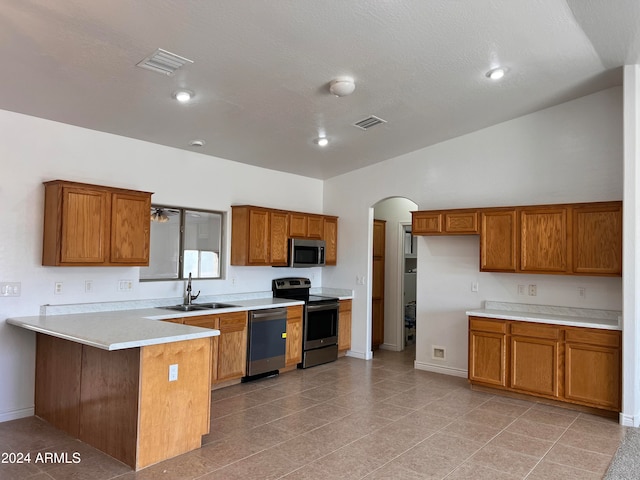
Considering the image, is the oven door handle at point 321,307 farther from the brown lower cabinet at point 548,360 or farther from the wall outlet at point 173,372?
the wall outlet at point 173,372

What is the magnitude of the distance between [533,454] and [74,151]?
187 inches

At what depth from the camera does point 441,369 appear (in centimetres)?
583

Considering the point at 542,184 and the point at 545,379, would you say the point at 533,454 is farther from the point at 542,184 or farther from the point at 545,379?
the point at 542,184

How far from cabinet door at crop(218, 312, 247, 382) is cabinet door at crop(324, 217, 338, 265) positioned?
2043 millimetres

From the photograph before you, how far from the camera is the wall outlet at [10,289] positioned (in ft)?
12.6

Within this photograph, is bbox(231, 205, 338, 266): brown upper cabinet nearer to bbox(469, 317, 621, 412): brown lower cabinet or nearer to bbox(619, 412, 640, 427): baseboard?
bbox(469, 317, 621, 412): brown lower cabinet

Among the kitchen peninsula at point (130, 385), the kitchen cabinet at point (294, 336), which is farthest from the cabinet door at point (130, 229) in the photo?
the kitchen cabinet at point (294, 336)

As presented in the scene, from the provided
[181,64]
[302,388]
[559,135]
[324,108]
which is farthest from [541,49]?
[302,388]

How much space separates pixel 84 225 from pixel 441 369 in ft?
14.7

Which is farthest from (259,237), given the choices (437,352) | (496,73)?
(496,73)

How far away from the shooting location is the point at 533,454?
343 centimetres

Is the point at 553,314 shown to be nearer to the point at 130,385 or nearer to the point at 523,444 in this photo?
the point at 523,444

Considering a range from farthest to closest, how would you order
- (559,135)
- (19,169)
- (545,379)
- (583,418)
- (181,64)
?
(559,135)
(545,379)
(583,418)
(19,169)
(181,64)

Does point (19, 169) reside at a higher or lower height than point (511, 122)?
lower
